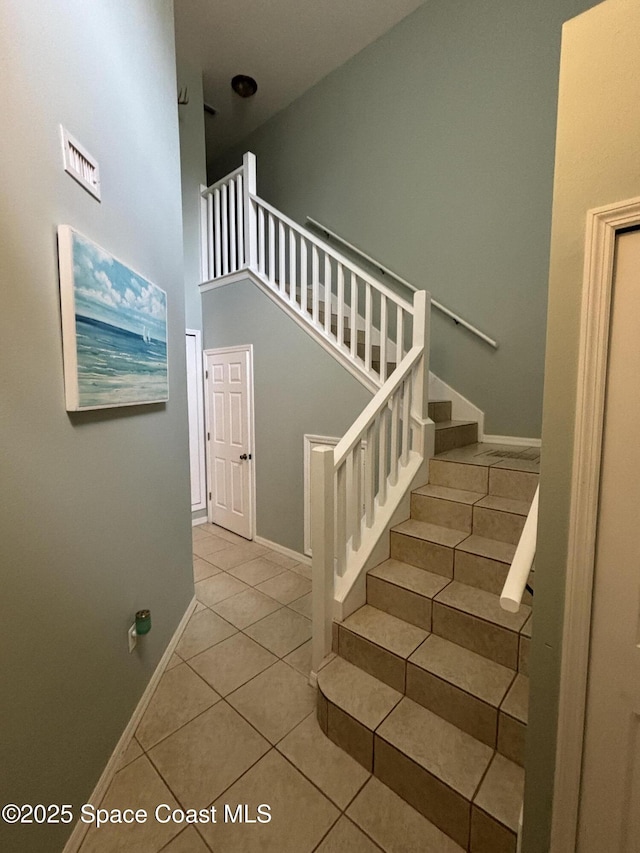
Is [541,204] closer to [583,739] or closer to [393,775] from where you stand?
[583,739]

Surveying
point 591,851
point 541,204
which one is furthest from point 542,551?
point 541,204

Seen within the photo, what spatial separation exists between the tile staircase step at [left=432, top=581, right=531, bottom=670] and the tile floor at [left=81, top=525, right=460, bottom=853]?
2.15 feet

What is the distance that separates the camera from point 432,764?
138 centimetres

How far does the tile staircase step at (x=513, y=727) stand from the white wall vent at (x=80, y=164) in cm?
251

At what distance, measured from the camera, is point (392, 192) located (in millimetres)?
3576

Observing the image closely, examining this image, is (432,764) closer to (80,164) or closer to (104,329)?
(104,329)

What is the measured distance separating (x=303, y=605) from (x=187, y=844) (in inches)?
57.5

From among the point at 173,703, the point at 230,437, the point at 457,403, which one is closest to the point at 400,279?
the point at 457,403

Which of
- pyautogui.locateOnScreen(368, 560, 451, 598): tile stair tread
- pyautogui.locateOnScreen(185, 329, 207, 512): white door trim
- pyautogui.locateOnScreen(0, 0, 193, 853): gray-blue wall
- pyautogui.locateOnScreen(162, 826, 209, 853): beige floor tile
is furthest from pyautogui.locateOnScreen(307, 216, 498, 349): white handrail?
pyautogui.locateOnScreen(162, 826, 209, 853): beige floor tile

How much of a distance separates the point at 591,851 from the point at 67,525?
1807 mm

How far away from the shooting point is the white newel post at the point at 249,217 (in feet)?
11.6

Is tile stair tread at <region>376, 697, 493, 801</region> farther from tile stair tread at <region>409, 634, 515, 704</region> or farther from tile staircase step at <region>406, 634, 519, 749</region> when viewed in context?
tile stair tread at <region>409, 634, 515, 704</region>

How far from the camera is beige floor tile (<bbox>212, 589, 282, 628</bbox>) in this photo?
256 centimetres

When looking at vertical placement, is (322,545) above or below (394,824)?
above
